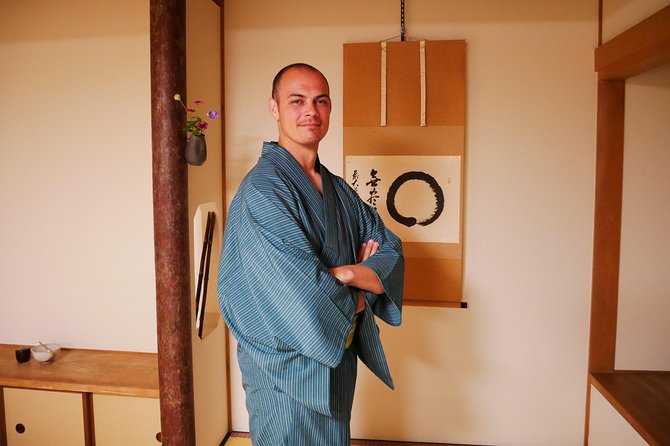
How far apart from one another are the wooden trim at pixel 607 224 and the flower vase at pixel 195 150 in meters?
2.40

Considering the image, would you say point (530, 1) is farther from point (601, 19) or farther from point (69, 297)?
point (69, 297)

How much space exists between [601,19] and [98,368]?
3830 mm

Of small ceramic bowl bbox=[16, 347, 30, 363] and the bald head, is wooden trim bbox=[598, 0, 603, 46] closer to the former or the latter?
the bald head

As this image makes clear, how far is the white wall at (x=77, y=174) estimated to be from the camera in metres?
2.99

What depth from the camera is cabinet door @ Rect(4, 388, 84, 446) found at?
263 cm

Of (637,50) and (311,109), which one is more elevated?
(637,50)

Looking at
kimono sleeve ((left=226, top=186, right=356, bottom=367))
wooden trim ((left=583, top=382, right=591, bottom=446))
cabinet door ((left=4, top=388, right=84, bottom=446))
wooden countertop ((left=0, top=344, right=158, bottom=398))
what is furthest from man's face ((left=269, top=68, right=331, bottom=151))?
wooden trim ((left=583, top=382, right=591, bottom=446))

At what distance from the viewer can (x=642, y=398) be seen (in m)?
2.52

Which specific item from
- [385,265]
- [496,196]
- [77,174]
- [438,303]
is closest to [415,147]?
[496,196]

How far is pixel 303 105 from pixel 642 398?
2465 millimetres

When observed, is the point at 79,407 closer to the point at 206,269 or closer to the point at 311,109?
the point at 206,269

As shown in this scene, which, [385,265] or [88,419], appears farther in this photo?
[88,419]

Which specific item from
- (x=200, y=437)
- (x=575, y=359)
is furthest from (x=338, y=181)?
(x=575, y=359)

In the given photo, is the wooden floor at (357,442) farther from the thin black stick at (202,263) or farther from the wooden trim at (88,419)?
the thin black stick at (202,263)
